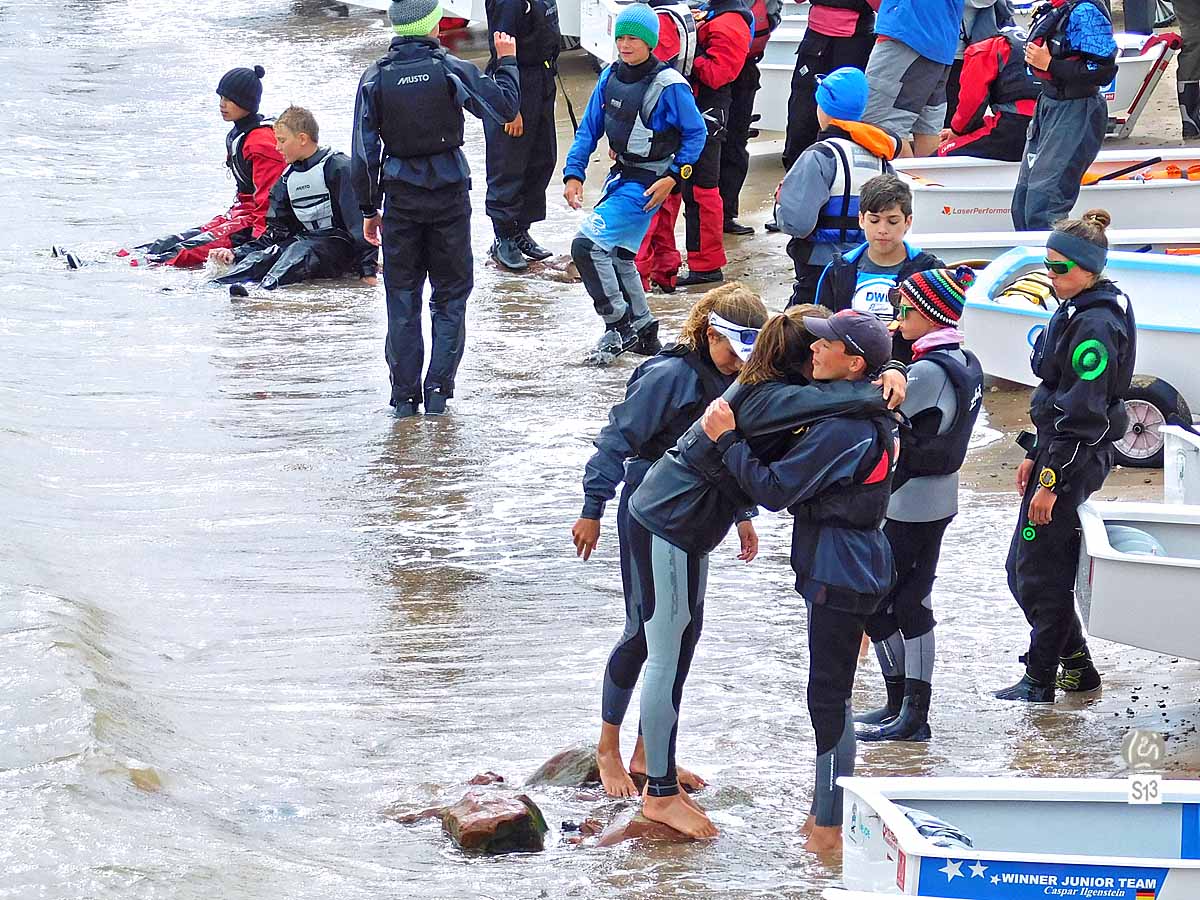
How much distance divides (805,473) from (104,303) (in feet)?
27.4

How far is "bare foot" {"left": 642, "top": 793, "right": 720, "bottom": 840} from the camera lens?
511 cm

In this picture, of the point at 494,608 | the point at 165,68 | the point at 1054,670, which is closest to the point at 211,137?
the point at 165,68

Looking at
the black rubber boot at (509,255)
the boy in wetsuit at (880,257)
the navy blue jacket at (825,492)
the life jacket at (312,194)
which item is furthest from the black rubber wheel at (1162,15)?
the navy blue jacket at (825,492)

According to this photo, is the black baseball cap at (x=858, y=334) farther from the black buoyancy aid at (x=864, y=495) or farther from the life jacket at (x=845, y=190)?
the life jacket at (x=845, y=190)

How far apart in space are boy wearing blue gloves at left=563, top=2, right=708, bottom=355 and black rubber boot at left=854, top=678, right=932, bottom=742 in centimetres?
457

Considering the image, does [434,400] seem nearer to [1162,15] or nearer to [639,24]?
[639,24]

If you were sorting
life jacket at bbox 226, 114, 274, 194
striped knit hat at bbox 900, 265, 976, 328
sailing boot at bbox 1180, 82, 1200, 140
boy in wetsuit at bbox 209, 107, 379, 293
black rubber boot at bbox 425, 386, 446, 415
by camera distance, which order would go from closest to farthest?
striped knit hat at bbox 900, 265, 976, 328 < black rubber boot at bbox 425, 386, 446, 415 < boy in wetsuit at bbox 209, 107, 379, 293 < life jacket at bbox 226, 114, 274, 194 < sailing boot at bbox 1180, 82, 1200, 140

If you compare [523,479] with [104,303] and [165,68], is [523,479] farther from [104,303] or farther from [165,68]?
[165,68]

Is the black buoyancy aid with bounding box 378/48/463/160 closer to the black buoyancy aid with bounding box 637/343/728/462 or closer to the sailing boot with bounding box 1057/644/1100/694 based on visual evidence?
the black buoyancy aid with bounding box 637/343/728/462

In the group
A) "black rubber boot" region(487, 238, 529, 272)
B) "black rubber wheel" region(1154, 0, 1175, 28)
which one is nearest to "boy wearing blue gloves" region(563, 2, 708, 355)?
"black rubber boot" region(487, 238, 529, 272)

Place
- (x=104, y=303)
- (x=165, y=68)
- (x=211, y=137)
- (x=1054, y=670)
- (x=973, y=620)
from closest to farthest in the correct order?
(x=1054, y=670) → (x=973, y=620) → (x=104, y=303) → (x=211, y=137) → (x=165, y=68)

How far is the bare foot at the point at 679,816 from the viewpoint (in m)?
5.11

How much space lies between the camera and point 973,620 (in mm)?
6785

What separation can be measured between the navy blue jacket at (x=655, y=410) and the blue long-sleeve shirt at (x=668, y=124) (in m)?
4.77
